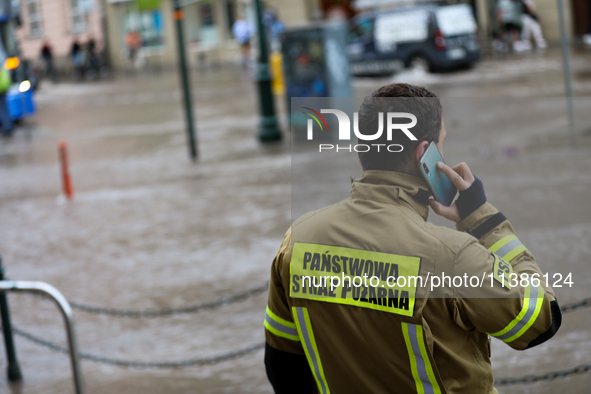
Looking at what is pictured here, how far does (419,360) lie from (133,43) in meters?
35.0

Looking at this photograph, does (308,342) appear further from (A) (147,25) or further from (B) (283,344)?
(A) (147,25)

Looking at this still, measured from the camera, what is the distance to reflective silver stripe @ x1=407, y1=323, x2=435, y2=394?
2012mm

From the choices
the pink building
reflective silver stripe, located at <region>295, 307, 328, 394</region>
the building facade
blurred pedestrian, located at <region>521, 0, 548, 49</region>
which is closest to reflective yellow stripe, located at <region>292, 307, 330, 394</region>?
reflective silver stripe, located at <region>295, 307, 328, 394</region>

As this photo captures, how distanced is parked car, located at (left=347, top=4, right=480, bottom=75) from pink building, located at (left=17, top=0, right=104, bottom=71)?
19.8 m

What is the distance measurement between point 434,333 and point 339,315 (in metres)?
0.27

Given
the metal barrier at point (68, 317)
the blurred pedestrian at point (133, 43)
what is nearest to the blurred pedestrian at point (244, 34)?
the blurred pedestrian at point (133, 43)

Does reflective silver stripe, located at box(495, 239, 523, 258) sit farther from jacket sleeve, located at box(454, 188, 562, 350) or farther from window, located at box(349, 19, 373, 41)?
window, located at box(349, 19, 373, 41)

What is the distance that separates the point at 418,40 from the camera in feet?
67.3

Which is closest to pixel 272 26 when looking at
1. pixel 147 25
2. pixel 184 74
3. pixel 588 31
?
pixel 147 25

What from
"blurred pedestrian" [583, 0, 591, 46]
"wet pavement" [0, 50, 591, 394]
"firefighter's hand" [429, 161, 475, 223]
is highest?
"blurred pedestrian" [583, 0, 591, 46]

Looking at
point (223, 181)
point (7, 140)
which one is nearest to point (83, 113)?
point (7, 140)

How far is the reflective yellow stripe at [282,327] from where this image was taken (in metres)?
2.29

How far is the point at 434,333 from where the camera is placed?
79.7 inches

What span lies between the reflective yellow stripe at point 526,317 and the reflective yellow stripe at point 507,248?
0.48 feet
